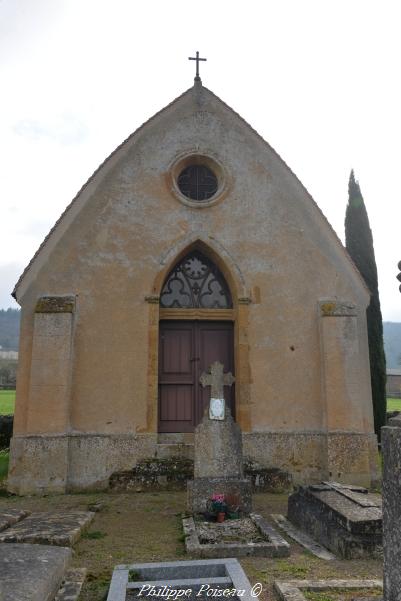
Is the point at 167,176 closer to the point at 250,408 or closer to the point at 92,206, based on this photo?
the point at 92,206

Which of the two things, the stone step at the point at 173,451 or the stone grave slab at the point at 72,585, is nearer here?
the stone grave slab at the point at 72,585

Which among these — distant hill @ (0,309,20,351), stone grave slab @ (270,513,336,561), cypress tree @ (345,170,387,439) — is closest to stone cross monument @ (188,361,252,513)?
stone grave slab @ (270,513,336,561)

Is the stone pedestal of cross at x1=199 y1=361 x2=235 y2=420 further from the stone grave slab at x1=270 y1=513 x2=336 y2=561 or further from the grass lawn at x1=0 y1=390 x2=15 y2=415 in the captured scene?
the grass lawn at x1=0 y1=390 x2=15 y2=415

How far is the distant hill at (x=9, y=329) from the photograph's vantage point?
334 feet

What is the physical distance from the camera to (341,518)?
5.25 m

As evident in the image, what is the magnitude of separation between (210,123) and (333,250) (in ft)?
12.6

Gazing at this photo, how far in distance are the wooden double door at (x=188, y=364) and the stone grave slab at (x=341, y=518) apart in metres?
3.18

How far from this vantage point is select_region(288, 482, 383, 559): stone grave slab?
4969 mm

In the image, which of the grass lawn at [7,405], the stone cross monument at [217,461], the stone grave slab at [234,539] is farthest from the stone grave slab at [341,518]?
the grass lawn at [7,405]

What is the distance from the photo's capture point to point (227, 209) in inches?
396

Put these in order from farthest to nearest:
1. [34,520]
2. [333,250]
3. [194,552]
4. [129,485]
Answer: [333,250] < [129,485] < [34,520] < [194,552]

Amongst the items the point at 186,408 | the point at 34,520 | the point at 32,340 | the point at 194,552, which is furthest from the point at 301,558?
the point at 32,340

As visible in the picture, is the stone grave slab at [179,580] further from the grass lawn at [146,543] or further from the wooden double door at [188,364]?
the wooden double door at [188,364]

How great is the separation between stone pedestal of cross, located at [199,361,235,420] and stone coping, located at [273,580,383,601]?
9.81 feet
